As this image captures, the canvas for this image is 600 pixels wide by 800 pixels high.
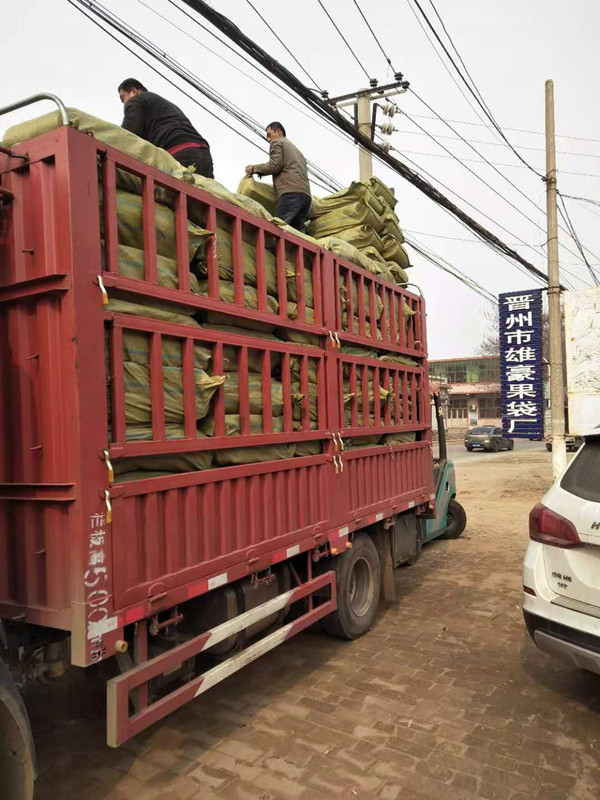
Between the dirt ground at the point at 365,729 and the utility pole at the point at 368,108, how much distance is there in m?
8.39

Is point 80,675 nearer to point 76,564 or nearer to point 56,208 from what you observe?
point 76,564

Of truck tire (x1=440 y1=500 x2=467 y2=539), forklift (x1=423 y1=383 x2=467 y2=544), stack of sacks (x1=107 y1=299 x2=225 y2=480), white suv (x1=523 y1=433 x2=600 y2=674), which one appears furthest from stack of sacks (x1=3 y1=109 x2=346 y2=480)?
truck tire (x1=440 y1=500 x2=467 y2=539)

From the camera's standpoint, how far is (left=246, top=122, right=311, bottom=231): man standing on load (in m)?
5.27

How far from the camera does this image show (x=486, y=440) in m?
32.2

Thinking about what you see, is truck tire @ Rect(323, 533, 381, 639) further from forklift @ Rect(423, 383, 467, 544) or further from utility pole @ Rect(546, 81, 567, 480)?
utility pole @ Rect(546, 81, 567, 480)

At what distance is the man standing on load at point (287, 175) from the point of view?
527 cm

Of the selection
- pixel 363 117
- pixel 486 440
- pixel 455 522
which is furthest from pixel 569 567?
pixel 486 440

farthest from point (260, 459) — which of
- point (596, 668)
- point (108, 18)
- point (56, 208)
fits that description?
point (108, 18)

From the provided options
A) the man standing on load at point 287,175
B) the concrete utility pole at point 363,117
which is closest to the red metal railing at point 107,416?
the man standing on load at point 287,175

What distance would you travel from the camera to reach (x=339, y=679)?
400cm

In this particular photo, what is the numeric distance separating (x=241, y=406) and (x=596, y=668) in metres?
2.37

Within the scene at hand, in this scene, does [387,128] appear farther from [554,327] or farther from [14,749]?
[14,749]

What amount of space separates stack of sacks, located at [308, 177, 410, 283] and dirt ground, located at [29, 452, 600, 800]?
3.42 m

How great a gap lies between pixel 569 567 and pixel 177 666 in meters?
2.16
